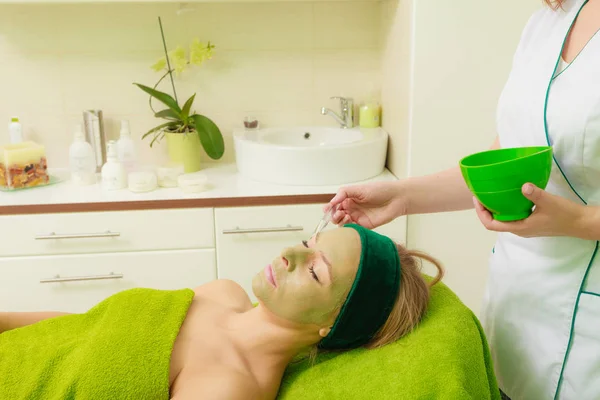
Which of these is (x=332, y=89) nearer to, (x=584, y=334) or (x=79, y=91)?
(x=79, y=91)

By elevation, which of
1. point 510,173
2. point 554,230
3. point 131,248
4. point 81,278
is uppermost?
point 510,173

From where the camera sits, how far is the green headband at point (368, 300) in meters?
1.27

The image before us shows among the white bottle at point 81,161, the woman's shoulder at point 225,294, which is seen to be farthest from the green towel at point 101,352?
the white bottle at point 81,161

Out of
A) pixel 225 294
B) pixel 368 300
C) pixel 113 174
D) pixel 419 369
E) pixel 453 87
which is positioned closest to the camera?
pixel 419 369

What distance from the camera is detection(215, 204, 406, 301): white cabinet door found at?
7.78 ft

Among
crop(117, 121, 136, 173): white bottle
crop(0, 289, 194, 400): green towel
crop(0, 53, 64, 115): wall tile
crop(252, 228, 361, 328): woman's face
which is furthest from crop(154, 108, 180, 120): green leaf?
crop(252, 228, 361, 328): woman's face

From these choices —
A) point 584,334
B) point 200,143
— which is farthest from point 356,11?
point 584,334

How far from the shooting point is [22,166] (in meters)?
2.43

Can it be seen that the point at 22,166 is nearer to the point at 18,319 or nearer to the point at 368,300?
the point at 18,319

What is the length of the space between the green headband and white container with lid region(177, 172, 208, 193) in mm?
1223

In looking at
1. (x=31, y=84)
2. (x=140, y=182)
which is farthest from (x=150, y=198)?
(x=31, y=84)

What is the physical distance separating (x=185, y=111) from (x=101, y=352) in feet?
5.13

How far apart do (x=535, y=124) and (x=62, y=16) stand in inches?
84.7

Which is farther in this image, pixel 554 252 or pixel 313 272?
pixel 313 272
